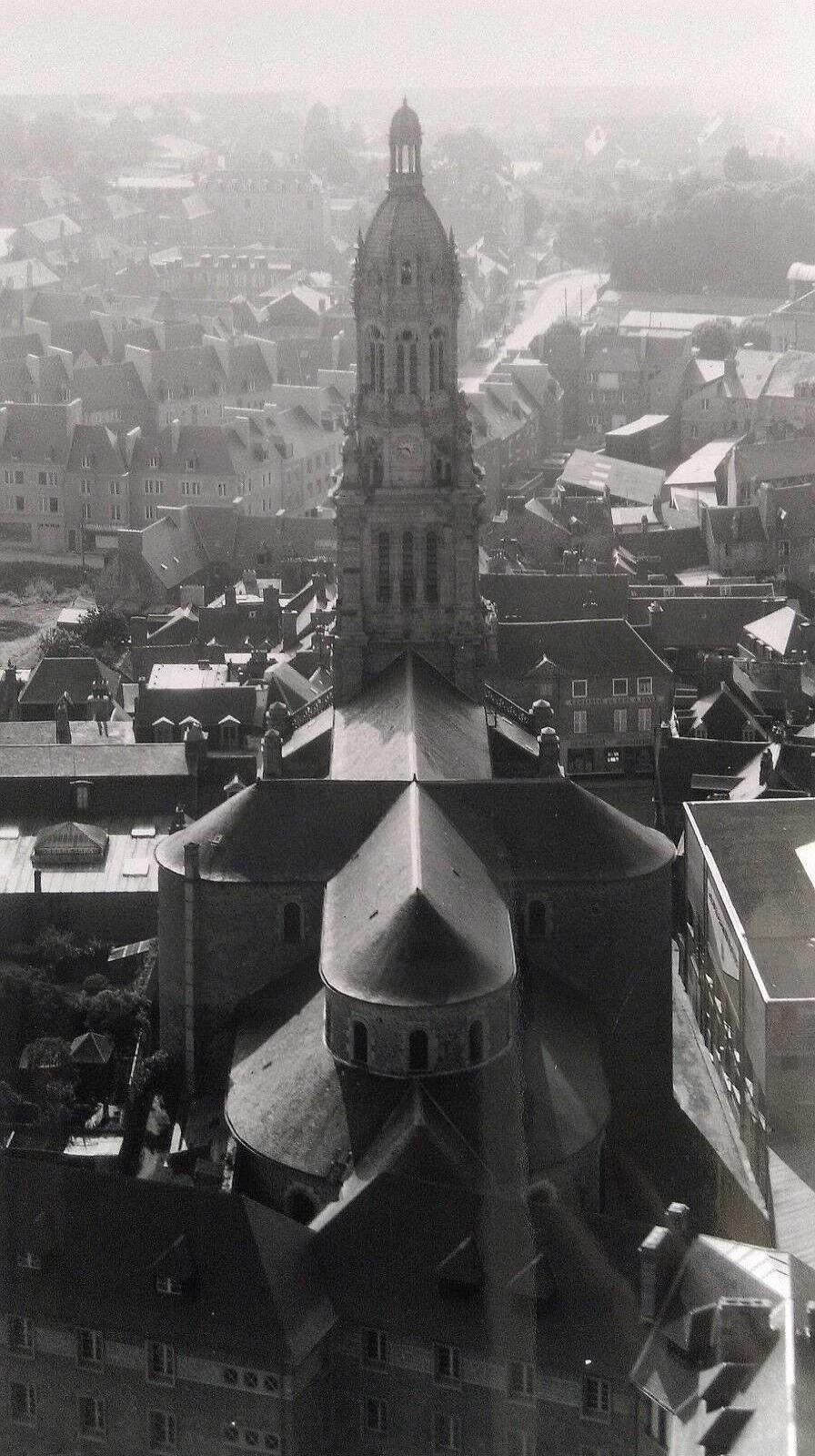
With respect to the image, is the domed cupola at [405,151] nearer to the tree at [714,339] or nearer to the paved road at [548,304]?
the tree at [714,339]

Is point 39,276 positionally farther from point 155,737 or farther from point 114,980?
point 114,980

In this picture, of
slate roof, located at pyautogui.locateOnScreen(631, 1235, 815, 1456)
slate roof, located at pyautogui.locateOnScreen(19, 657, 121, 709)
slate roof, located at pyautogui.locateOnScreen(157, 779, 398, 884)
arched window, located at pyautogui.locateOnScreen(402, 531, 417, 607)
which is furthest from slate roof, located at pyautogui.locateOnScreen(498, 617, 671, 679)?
slate roof, located at pyautogui.locateOnScreen(631, 1235, 815, 1456)

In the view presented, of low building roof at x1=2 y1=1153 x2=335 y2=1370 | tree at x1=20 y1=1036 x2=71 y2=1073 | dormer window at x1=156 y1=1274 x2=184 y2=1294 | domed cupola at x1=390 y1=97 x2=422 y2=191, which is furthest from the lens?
domed cupola at x1=390 y1=97 x2=422 y2=191

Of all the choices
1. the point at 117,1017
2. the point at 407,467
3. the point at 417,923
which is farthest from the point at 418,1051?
the point at 407,467

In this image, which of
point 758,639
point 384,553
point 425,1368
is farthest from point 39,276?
point 425,1368

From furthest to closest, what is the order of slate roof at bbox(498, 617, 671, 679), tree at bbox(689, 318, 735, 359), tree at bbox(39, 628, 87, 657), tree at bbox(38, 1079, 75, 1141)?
tree at bbox(689, 318, 735, 359), tree at bbox(39, 628, 87, 657), slate roof at bbox(498, 617, 671, 679), tree at bbox(38, 1079, 75, 1141)

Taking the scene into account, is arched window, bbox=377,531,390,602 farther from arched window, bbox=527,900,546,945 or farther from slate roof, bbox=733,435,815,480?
slate roof, bbox=733,435,815,480

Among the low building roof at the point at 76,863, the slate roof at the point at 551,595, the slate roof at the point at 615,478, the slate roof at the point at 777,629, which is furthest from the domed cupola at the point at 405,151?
the slate roof at the point at 615,478

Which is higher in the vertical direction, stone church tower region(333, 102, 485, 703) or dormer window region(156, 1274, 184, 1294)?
stone church tower region(333, 102, 485, 703)
